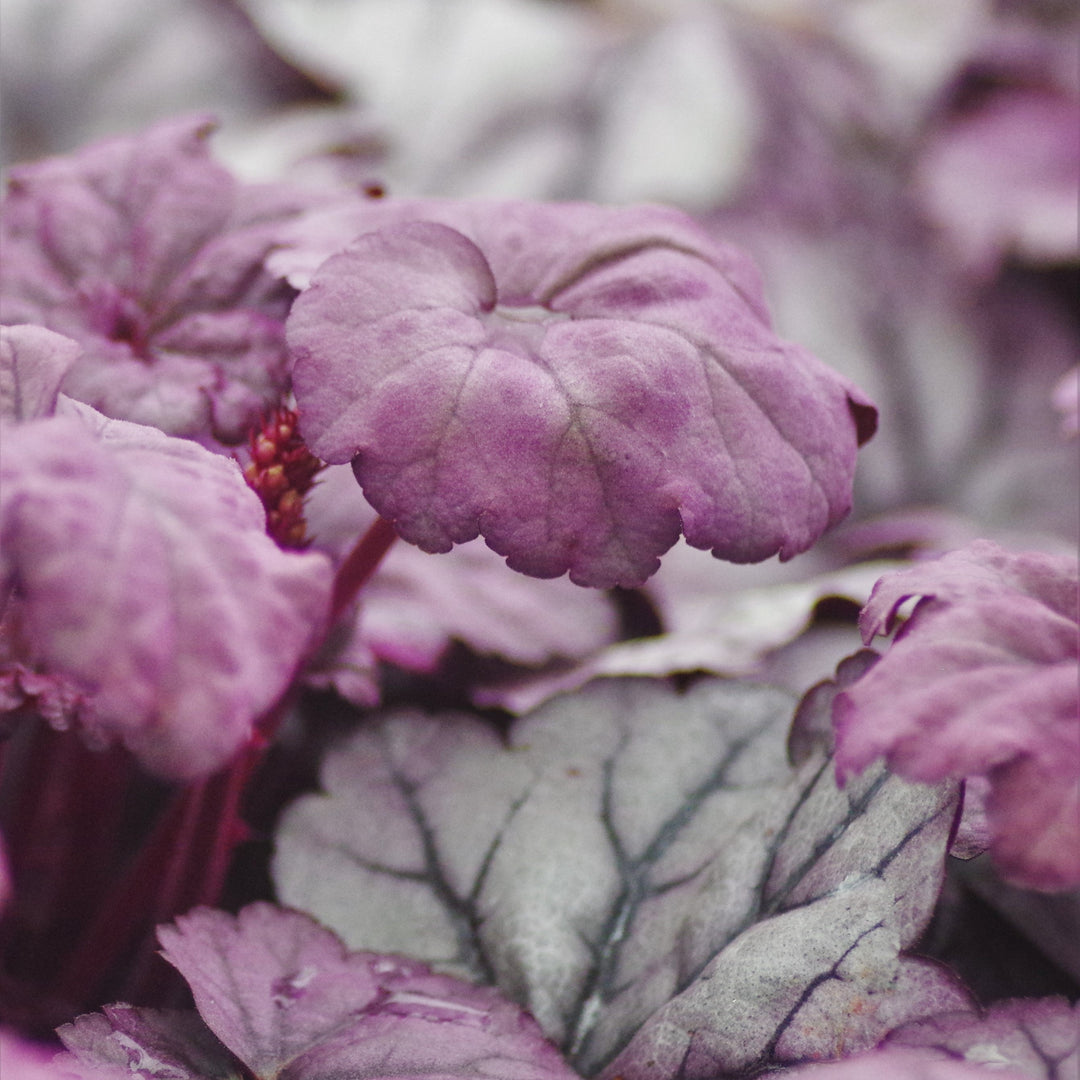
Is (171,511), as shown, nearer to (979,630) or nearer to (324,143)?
(979,630)

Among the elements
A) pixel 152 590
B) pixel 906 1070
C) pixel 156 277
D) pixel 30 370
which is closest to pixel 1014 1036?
pixel 906 1070

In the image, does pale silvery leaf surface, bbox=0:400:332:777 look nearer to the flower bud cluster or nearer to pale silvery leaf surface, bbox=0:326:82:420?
A: pale silvery leaf surface, bbox=0:326:82:420

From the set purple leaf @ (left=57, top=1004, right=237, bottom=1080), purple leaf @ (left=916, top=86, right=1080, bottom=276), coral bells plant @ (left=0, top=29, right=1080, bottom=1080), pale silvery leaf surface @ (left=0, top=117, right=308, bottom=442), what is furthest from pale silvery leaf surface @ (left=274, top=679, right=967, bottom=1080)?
purple leaf @ (left=916, top=86, right=1080, bottom=276)

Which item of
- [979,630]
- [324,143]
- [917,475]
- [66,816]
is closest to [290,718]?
[66,816]

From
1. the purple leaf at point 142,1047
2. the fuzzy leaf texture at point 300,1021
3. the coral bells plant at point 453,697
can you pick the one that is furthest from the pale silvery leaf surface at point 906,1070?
the purple leaf at point 142,1047

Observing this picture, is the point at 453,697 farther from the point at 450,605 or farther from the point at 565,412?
the point at 565,412
